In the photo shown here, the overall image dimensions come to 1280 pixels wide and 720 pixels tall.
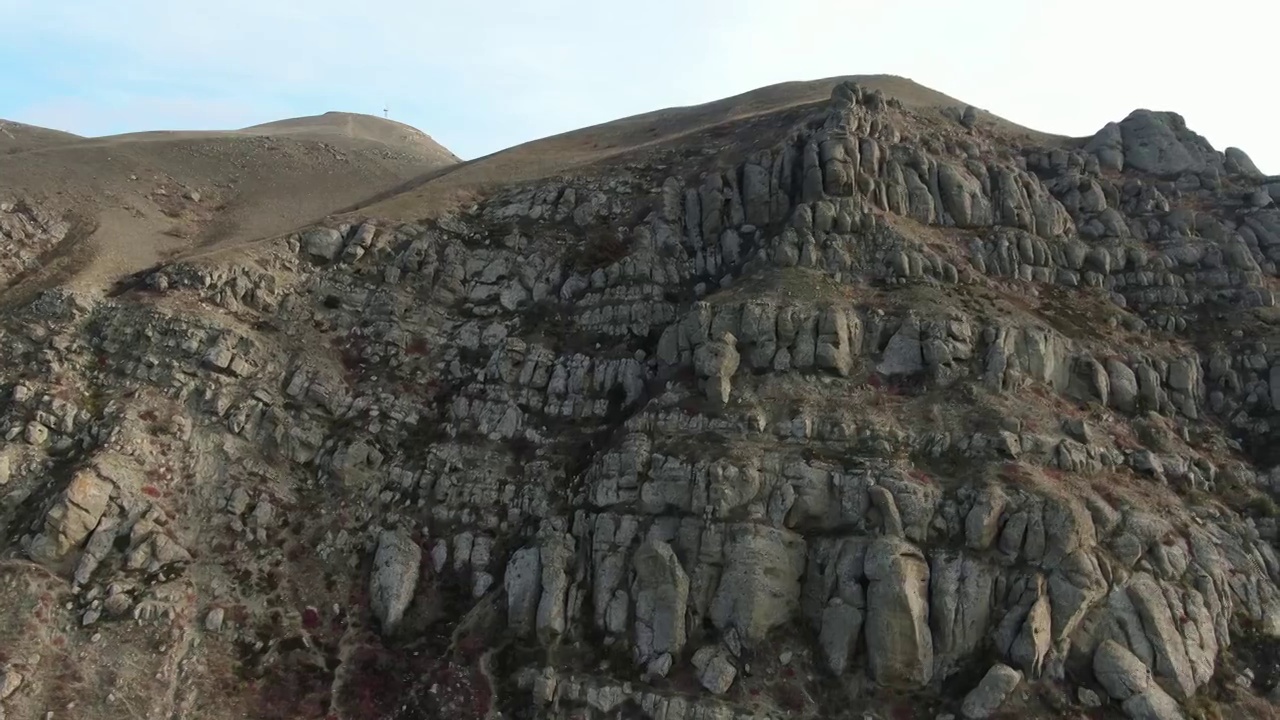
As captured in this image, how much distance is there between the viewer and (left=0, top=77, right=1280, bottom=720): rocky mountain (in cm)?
3772

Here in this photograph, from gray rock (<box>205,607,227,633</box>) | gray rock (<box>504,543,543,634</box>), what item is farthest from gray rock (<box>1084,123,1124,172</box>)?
gray rock (<box>205,607,227,633</box>)

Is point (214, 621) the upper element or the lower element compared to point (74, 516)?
lower

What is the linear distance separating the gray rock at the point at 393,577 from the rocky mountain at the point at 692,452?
238 mm

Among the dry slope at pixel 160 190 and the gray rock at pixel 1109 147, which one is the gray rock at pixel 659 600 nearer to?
the dry slope at pixel 160 190

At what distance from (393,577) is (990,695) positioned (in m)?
34.9

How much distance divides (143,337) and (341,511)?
19.6m

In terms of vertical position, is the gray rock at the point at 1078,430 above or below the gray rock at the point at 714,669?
above

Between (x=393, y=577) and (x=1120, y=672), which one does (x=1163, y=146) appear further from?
(x=393, y=577)

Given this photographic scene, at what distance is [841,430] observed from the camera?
4450 centimetres

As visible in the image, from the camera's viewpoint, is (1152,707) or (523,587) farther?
(523,587)

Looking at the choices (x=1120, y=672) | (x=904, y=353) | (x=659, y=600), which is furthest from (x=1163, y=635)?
(x=659, y=600)

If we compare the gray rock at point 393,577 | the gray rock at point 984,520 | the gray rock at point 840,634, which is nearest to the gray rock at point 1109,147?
the gray rock at point 984,520

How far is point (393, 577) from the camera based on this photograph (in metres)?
45.1

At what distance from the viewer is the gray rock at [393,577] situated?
145 ft
